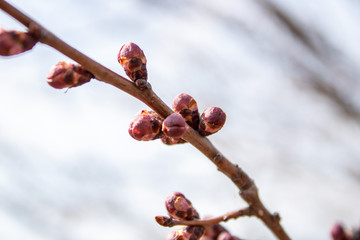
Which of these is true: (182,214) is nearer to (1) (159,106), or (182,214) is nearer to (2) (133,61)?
(1) (159,106)

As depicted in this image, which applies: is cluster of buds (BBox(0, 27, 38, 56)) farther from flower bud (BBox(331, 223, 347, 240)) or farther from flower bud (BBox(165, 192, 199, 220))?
flower bud (BBox(331, 223, 347, 240))

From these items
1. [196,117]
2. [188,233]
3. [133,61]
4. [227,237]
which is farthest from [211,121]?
[227,237]

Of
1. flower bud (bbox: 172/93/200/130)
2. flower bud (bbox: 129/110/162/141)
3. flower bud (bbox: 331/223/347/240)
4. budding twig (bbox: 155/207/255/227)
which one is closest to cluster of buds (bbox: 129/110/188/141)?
flower bud (bbox: 129/110/162/141)

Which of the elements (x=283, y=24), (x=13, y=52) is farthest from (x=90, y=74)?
(x=283, y=24)

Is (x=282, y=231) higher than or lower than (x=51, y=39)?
lower

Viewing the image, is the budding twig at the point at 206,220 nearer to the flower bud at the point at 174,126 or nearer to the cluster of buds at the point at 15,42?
the flower bud at the point at 174,126

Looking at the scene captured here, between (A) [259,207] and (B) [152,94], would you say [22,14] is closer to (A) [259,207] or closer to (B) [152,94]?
(B) [152,94]
